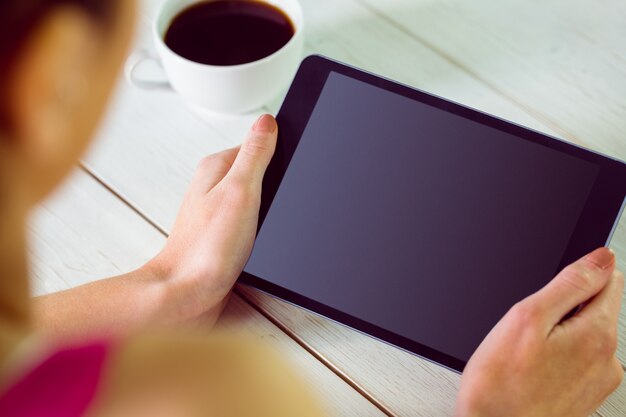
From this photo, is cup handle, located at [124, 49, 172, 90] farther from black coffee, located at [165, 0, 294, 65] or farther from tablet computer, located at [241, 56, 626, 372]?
tablet computer, located at [241, 56, 626, 372]

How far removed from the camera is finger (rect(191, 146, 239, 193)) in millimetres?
634

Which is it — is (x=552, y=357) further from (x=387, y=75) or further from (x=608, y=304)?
(x=387, y=75)

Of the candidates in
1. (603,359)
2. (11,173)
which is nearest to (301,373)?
(603,359)

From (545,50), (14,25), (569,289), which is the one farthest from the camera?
(545,50)

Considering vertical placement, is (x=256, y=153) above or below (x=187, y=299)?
above

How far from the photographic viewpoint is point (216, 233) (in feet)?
1.92

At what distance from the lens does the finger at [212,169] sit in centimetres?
63

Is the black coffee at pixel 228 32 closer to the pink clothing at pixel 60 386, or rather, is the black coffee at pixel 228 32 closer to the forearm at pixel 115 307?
the forearm at pixel 115 307

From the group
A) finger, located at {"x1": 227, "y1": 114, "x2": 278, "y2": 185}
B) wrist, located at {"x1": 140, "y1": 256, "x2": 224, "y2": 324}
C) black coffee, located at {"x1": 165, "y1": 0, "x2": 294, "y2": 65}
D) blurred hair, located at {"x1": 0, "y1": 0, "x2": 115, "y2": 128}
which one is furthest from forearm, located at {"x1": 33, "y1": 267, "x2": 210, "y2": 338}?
blurred hair, located at {"x1": 0, "y1": 0, "x2": 115, "y2": 128}

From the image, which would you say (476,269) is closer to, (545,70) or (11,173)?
(545,70)

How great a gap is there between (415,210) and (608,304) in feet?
0.55

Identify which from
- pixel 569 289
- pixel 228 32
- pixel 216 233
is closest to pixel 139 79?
pixel 228 32

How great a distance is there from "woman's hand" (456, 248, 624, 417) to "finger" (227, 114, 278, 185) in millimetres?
234

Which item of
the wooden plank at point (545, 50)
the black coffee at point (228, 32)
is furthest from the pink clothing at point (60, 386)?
the wooden plank at point (545, 50)
